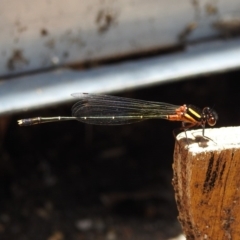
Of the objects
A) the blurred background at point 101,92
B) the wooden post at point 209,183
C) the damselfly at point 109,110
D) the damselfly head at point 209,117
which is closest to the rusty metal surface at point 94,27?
the blurred background at point 101,92

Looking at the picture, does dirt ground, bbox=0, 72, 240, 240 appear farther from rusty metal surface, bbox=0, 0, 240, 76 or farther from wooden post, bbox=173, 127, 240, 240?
wooden post, bbox=173, 127, 240, 240

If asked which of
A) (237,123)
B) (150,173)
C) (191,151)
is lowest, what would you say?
(191,151)

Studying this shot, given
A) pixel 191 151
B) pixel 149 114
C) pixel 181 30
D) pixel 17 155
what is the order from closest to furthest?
pixel 191 151 < pixel 149 114 < pixel 181 30 < pixel 17 155

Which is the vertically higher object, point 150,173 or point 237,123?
point 237,123

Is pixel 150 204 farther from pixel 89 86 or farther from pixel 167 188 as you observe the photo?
pixel 89 86

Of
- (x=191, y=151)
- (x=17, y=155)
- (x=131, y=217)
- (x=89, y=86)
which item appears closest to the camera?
(x=191, y=151)

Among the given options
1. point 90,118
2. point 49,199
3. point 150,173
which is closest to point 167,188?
point 150,173

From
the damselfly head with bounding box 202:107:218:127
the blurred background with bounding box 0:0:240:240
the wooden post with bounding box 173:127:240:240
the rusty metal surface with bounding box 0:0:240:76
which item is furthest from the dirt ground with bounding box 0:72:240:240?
the wooden post with bounding box 173:127:240:240

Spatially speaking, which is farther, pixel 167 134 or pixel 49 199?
pixel 167 134

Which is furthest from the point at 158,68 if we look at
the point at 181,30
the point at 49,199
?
the point at 49,199
